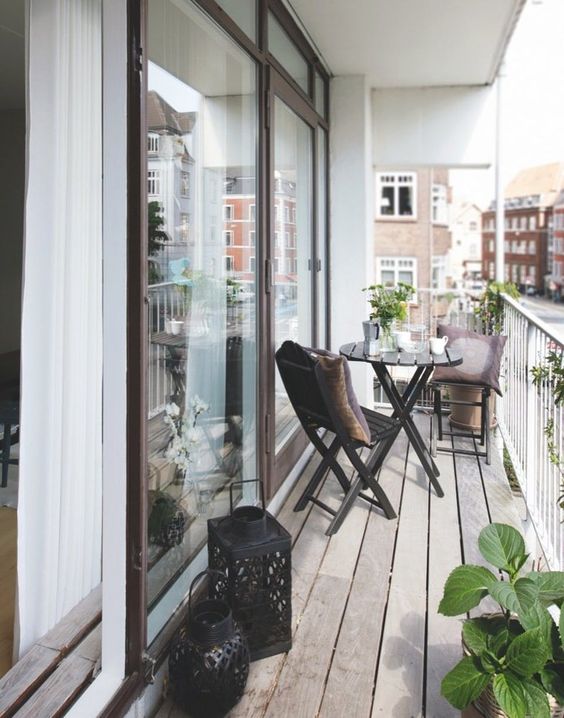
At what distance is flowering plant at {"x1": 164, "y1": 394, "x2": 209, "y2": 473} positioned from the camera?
1.95m

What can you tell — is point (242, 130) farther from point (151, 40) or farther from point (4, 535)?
point (4, 535)

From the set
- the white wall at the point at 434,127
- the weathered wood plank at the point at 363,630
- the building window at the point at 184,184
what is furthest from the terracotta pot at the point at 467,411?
the building window at the point at 184,184

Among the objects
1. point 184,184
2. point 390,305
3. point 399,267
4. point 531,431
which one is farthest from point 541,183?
point 184,184

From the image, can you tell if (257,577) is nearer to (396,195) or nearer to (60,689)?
(60,689)

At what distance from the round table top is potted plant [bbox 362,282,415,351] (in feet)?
0.36

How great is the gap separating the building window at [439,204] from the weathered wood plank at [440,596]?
18634 millimetres

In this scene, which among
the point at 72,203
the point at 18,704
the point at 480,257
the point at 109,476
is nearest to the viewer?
the point at 18,704

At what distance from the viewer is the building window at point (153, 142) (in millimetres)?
1695

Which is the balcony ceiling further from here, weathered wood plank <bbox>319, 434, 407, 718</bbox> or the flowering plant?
weathered wood plank <bbox>319, 434, 407, 718</bbox>

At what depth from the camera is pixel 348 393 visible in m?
2.82

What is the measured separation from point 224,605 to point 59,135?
142 cm

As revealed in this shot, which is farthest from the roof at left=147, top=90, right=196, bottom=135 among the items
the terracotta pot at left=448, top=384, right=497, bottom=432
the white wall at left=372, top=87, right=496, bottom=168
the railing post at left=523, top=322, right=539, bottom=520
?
the white wall at left=372, top=87, right=496, bottom=168

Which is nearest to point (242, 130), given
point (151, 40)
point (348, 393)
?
point (151, 40)

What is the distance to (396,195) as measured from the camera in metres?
19.4
